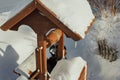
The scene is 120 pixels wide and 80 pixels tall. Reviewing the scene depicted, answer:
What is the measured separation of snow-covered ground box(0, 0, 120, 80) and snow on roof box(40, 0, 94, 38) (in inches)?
46.0

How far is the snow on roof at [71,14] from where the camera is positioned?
2.71 m

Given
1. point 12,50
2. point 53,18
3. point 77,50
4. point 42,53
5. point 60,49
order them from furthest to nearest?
point 77,50, point 12,50, point 60,49, point 42,53, point 53,18

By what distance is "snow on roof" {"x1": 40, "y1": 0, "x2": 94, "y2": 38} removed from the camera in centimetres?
271

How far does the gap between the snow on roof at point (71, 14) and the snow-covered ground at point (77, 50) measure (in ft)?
3.83

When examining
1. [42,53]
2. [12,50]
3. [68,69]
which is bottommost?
[68,69]

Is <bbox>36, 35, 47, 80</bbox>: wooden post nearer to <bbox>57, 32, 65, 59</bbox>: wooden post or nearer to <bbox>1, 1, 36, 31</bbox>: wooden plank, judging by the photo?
<bbox>1, 1, 36, 31</bbox>: wooden plank

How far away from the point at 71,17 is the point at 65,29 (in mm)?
138

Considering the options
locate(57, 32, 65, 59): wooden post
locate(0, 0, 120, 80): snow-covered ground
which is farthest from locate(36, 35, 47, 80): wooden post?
locate(0, 0, 120, 80): snow-covered ground

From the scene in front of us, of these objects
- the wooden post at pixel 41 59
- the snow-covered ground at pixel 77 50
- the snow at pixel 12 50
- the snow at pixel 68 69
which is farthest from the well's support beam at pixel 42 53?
the snow at pixel 12 50

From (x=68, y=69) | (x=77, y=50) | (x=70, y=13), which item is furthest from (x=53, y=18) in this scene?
(x=77, y=50)

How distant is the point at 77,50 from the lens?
6.23 m

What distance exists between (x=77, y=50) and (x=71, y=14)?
11.3 feet

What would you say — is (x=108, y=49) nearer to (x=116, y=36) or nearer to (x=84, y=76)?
(x=116, y=36)

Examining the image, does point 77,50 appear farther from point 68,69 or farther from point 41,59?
point 41,59
